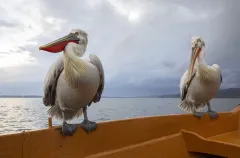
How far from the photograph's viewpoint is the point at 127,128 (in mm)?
3412

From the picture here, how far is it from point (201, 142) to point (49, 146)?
6.14 feet

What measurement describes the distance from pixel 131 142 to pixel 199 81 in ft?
6.86

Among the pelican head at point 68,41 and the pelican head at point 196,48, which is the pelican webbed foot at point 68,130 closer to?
the pelican head at point 68,41

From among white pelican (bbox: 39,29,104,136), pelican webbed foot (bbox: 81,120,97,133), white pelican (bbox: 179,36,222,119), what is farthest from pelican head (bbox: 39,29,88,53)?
white pelican (bbox: 179,36,222,119)

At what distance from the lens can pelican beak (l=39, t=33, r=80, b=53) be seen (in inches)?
126

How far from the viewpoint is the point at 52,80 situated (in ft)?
11.0

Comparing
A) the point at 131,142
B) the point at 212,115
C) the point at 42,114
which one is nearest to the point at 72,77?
the point at 131,142

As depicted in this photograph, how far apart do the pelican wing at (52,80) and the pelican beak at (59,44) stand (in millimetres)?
144

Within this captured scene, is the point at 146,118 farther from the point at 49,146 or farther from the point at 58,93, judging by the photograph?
the point at 49,146

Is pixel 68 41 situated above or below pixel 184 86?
above

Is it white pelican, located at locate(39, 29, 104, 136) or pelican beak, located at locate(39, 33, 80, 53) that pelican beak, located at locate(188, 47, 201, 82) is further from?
pelican beak, located at locate(39, 33, 80, 53)

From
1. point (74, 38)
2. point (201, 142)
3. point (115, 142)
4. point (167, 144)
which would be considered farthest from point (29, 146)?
point (201, 142)

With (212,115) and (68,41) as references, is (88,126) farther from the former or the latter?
(212,115)

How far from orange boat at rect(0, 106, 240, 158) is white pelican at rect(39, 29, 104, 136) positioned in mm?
198
